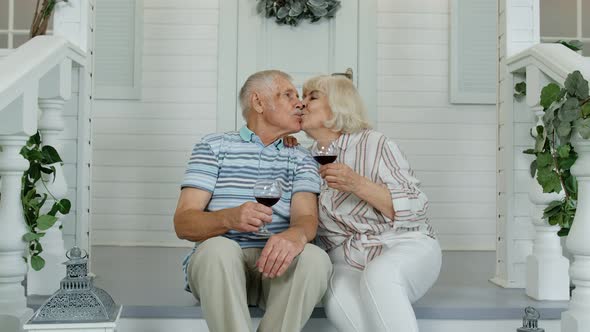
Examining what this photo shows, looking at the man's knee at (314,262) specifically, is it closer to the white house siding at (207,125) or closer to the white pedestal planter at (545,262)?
the white pedestal planter at (545,262)

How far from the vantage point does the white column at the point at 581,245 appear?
219cm

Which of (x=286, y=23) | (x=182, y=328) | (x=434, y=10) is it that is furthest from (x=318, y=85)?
(x=434, y=10)

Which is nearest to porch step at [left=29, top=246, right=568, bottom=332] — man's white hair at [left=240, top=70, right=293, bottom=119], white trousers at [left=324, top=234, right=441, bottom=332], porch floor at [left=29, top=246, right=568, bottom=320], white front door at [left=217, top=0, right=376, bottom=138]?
porch floor at [left=29, top=246, right=568, bottom=320]

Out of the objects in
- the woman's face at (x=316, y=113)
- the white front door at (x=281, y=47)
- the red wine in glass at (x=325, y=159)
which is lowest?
the red wine in glass at (x=325, y=159)

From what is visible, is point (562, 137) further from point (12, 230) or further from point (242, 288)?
point (12, 230)

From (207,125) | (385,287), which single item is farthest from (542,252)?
(207,125)

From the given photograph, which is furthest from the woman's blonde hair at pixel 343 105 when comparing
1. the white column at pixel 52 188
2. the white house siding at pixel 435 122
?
the white house siding at pixel 435 122

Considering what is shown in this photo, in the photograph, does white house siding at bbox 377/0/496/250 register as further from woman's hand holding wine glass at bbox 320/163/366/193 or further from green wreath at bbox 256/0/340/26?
woman's hand holding wine glass at bbox 320/163/366/193

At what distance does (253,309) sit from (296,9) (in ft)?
8.54

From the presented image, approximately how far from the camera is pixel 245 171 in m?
2.58

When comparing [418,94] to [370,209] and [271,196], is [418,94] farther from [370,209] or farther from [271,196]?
[271,196]

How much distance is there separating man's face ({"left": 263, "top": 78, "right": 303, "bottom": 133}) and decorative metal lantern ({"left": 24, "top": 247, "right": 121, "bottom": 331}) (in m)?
0.93

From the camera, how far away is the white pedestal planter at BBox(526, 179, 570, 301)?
2.82 metres

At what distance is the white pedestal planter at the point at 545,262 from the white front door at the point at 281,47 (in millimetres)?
2147
